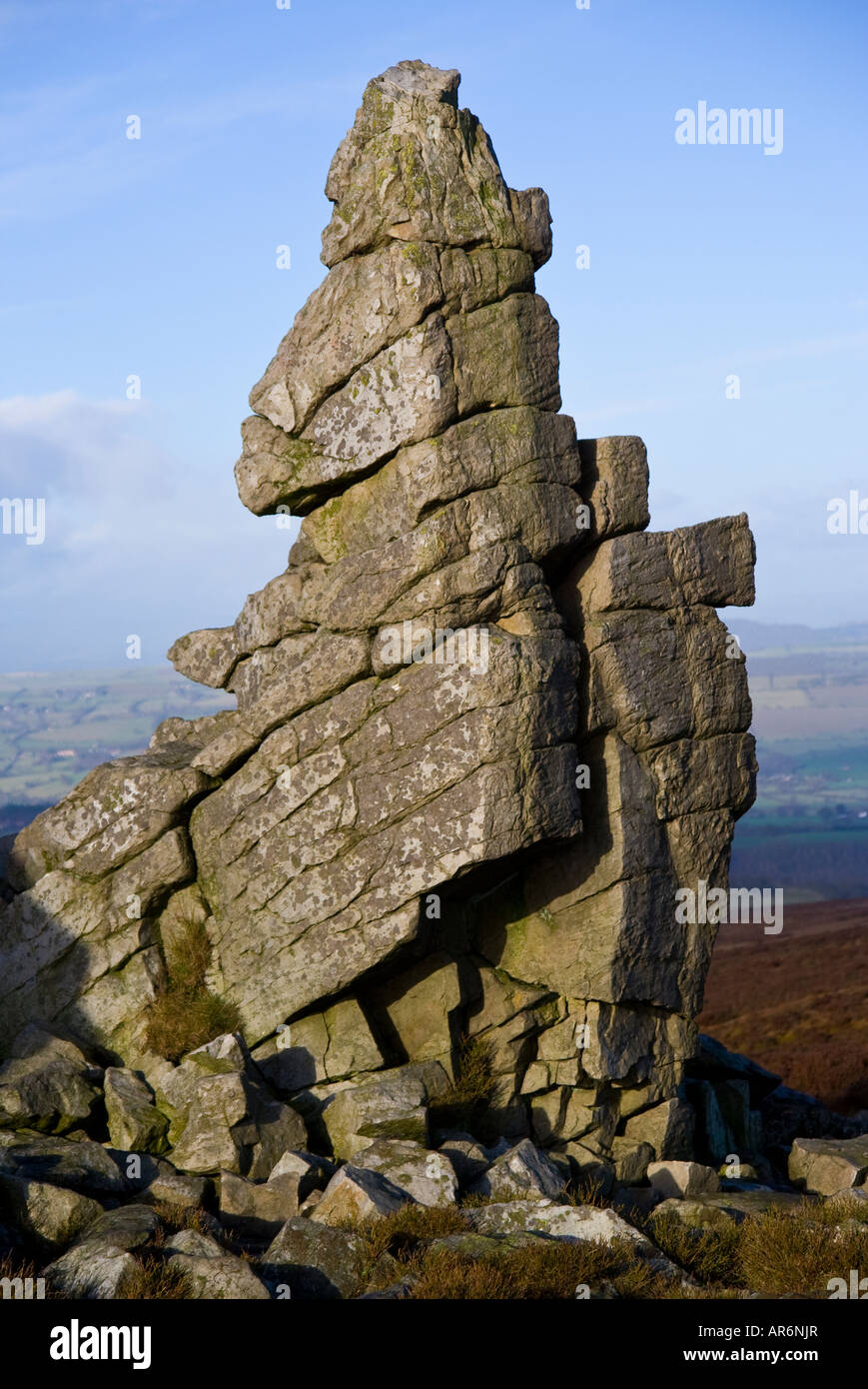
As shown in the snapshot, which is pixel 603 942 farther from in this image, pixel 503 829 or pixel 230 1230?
pixel 230 1230

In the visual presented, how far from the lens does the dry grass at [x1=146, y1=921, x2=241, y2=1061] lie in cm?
2088

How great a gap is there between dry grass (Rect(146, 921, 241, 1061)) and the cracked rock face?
9.9 inches

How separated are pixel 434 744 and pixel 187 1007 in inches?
244

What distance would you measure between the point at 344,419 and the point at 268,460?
5.94 feet

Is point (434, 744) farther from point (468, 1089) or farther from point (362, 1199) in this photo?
point (362, 1199)

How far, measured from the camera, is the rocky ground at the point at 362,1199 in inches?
548

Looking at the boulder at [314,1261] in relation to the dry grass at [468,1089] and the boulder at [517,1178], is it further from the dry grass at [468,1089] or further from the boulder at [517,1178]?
the dry grass at [468,1089]

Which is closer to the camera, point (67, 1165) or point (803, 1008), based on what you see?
point (67, 1165)

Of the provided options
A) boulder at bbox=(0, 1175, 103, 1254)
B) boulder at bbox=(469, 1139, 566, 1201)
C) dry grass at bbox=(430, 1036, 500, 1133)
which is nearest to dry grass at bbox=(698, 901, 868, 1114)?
dry grass at bbox=(430, 1036, 500, 1133)

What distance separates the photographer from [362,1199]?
1557 cm

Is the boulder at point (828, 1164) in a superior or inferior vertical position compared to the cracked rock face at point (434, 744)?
inferior

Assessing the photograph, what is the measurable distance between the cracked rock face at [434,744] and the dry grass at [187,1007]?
252mm

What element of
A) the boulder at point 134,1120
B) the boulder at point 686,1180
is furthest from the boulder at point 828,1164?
the boulder at point 134,1120

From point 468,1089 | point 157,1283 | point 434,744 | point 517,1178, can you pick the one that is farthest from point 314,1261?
point 434,744
